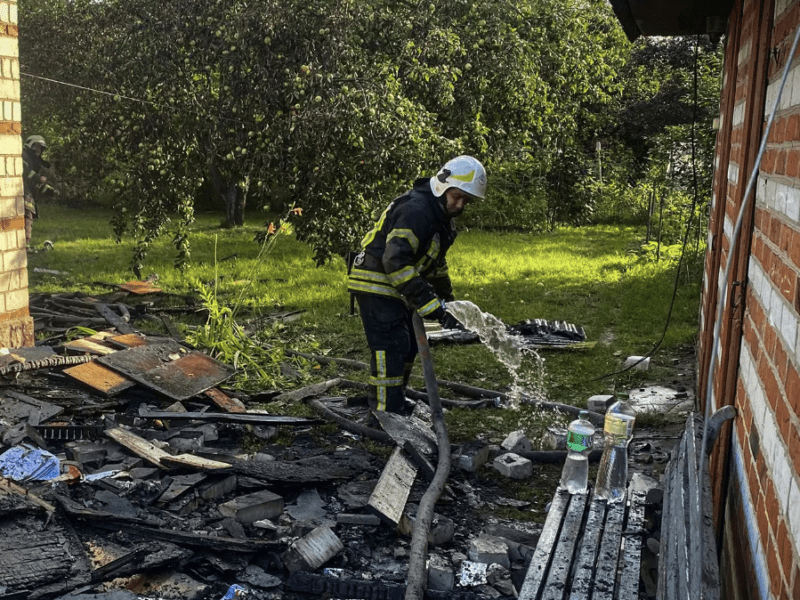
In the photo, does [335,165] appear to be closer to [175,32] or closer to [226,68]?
[226,68]

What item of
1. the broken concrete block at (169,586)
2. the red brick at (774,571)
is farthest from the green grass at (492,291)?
the red brick at (774,571)

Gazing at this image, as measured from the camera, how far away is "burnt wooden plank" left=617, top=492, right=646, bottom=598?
3.27 meters

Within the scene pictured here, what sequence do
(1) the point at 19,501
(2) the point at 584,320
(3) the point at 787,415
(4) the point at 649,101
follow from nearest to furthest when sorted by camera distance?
(3) the point at 787,415, (1) the point at 19,501, (2) the point at 584,320, (4) the point at 649,101

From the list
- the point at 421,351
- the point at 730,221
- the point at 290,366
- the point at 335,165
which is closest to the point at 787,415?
the point at 730,221

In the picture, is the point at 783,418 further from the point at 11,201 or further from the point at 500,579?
the point at 11,201

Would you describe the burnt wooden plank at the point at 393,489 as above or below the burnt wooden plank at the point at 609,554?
below

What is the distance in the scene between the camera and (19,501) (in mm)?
4672

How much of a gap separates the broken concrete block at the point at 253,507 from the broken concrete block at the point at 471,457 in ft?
4.64

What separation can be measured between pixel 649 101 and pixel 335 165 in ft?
52.7

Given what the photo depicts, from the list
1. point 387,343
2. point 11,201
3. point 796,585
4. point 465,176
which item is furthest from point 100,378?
point 796,585

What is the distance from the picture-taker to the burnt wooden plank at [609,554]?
3.23 meters

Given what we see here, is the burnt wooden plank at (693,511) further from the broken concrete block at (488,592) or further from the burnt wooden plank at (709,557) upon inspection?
the broken concrete block at (488,592)

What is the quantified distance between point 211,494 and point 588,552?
2532mm

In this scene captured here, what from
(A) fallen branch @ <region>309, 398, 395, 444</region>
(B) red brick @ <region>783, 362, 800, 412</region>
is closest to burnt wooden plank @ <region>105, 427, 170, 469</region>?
(A) fallen branch @ <region>309, 398, 395, 444</region>
